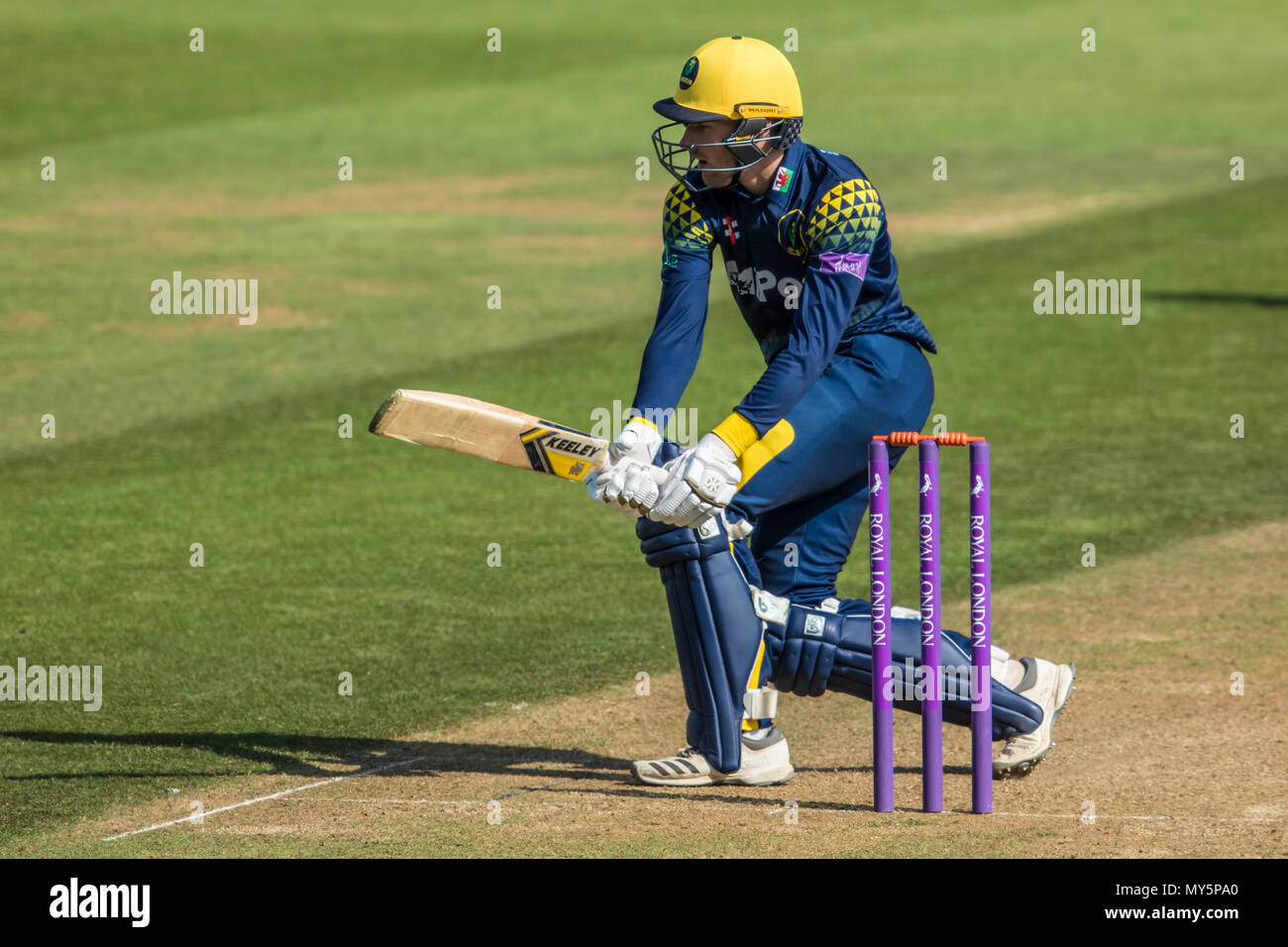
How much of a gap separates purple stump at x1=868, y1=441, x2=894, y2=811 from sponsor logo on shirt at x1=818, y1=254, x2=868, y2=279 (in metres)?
0.56

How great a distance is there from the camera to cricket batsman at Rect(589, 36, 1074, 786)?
582cm

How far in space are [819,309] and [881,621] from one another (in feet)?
3.10

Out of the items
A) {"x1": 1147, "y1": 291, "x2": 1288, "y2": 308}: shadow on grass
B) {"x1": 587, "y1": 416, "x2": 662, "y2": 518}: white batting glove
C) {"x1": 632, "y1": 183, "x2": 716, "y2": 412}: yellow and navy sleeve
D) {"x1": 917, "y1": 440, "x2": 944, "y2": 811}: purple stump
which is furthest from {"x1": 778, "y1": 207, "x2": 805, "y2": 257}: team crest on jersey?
{"x1": 1147, "y1": 291, "x2": 1288, "y2": 308}: shadow on grass

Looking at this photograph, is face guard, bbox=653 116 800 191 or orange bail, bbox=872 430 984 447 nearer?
orange bail, bbox=872 430 984 447

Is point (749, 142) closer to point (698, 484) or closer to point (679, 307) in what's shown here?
point (679, 307)

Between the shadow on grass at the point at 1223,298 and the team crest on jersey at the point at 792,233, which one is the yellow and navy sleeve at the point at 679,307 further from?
the shadow on grass at the point at 1223,298

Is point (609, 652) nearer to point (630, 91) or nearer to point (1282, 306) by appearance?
point (1282, 306)

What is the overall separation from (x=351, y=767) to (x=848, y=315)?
224 centimetres

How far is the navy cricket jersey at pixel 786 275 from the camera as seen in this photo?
229 inches

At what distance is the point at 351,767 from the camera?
21.3 feet

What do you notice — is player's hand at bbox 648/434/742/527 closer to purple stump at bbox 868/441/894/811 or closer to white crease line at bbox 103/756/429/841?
purple stump at bbox 868/441/894/811

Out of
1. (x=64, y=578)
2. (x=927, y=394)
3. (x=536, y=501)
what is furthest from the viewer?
(x=536, y=501)

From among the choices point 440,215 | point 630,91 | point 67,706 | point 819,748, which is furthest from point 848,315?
point 630,91

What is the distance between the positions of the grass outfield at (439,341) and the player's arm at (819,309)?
1988mm
